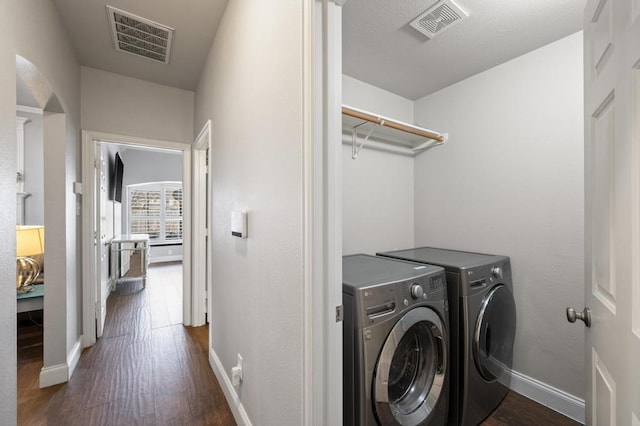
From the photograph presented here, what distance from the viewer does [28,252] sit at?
2.11m

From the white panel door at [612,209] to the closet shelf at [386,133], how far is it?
1.11 meters

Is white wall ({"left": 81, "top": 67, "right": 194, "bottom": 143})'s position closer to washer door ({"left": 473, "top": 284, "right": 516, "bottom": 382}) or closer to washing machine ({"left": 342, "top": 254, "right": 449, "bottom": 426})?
washing machine ({"left": 342, "top": 254, "right": 449, "bottom": 426})

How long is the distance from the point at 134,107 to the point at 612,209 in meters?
3.41

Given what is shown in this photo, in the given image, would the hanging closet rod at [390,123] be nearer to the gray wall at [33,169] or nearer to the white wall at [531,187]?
the white wall at [531,187]

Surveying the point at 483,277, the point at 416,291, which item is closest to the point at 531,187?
the point at 483,277

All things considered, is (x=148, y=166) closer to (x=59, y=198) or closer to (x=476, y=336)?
(x=59, y=198)

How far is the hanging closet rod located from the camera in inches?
69.9

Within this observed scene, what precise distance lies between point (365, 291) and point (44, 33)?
2254 millimetres

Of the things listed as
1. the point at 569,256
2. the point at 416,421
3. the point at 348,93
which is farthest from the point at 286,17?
the point at 569,256

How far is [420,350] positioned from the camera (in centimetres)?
139

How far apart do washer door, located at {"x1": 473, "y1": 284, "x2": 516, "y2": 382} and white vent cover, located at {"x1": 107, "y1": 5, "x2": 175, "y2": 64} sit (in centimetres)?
280

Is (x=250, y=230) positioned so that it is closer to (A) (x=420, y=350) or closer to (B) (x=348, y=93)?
(A) (x=420, y=350)

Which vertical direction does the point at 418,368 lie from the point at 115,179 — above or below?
below

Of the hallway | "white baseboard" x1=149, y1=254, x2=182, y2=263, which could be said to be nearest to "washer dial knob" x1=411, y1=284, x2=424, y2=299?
the hallway
